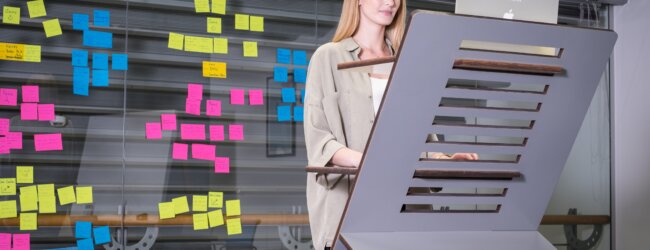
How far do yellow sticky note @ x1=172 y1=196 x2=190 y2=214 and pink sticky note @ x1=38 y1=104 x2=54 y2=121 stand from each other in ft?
2.74

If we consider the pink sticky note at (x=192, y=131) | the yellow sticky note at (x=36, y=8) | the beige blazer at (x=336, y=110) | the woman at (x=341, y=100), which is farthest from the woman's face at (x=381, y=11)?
the yellow sticky note at (x=36, y=8)

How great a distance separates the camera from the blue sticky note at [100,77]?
13.6 ft

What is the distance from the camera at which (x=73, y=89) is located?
4105 millimetres

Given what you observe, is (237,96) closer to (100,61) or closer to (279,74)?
(279,74)

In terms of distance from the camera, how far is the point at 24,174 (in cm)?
401

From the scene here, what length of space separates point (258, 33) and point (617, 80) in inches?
109

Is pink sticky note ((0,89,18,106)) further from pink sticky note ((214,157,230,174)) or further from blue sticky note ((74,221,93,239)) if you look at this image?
pink sticky note ((214,157,230,174))

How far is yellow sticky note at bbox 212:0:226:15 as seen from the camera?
14.5ft

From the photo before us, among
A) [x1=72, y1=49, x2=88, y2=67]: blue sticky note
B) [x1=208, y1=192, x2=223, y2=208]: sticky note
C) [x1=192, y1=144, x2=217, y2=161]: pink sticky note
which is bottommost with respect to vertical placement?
[x1=208, y1=192, x2=223, y2=208]: sticky note

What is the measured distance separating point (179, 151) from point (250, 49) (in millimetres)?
758

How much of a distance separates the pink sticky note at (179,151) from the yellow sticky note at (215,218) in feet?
1.21

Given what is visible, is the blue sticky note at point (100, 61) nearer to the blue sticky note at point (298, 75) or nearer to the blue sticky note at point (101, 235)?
the blue sticky note at point (101, 235)

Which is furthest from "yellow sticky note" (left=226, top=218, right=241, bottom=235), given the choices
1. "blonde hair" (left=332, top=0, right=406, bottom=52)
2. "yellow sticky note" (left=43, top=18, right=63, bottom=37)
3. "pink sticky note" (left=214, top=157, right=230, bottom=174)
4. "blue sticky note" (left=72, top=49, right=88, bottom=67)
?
"blonde hair" (left=332, top=0, right=406, bottom=52)

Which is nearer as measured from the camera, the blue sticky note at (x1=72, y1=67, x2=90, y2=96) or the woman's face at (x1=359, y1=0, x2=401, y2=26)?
the woman's face at (x1=359, y1=0, x2=401, y2=26)
